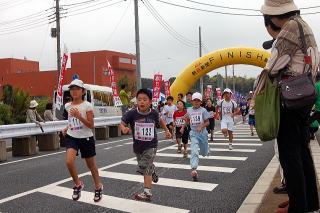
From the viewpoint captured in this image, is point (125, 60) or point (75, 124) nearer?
point (75, 124)

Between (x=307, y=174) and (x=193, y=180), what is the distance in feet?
11.4

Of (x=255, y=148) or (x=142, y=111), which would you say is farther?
(x=255, y=148)

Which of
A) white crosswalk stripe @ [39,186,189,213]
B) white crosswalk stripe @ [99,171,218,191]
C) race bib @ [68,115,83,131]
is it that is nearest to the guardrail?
white crosswalk stripe @ [99,171,218,191]

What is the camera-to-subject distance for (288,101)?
2906 millimetres

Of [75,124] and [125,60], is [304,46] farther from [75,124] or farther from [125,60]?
[125,60]

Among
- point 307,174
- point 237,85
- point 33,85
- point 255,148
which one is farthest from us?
point 237,85

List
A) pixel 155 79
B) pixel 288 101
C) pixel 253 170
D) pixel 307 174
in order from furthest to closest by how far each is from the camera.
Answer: pixel 155 79
pixel 253 170
pixel 307 174
pixel 288 101

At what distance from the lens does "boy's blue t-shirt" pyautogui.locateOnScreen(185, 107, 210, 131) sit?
24.6 ft

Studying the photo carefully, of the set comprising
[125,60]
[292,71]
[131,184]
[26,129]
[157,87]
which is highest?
[125,60]

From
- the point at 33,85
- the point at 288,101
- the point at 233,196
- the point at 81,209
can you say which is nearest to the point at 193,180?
the point at 233,196

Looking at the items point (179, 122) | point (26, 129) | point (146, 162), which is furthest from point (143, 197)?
point (26, 129)

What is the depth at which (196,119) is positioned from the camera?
24.8ft

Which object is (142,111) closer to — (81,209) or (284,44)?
(81,209)

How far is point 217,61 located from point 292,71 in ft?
69.4
